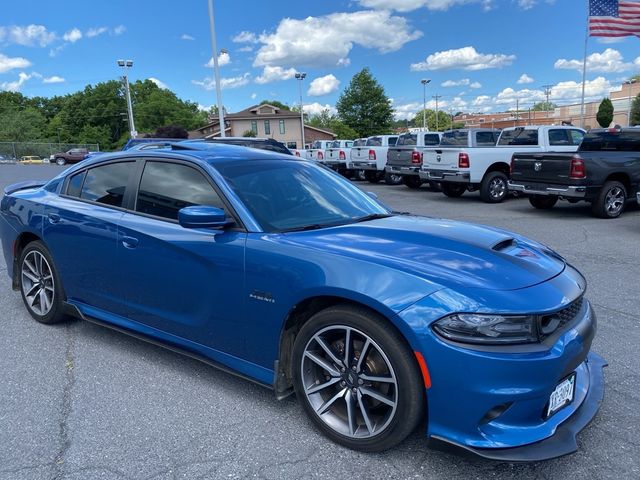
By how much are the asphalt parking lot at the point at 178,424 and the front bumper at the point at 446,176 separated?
8.95 metres

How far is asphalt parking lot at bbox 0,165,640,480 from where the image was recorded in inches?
97.0

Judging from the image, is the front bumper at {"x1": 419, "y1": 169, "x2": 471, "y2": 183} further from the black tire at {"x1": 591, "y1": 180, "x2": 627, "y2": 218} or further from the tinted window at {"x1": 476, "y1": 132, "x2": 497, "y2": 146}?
the black tire at {"x1": 591, "y1": 180, "x2": 627, "y2": 218}

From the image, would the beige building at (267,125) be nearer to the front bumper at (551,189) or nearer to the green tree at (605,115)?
the green tree at (605,115)

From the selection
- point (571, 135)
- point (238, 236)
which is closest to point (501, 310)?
point (238, 236)

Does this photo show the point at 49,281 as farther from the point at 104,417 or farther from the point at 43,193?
the point at 104,417

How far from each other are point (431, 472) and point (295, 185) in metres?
2.01

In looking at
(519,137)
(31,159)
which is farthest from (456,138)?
(31,159)

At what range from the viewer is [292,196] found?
11.1 feet

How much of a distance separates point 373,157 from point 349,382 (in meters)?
17.0

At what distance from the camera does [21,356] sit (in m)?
Result: 3.87

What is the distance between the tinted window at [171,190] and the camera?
10.7ft

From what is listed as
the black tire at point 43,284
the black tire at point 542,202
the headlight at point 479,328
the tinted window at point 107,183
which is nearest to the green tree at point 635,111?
the black tire at point 542,202

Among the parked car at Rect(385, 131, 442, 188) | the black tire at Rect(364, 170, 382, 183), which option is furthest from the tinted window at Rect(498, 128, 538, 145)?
the black tire at Rect(364, 170, 382, 183)

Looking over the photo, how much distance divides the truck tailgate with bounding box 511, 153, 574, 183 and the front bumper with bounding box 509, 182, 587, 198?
108 millimetres
